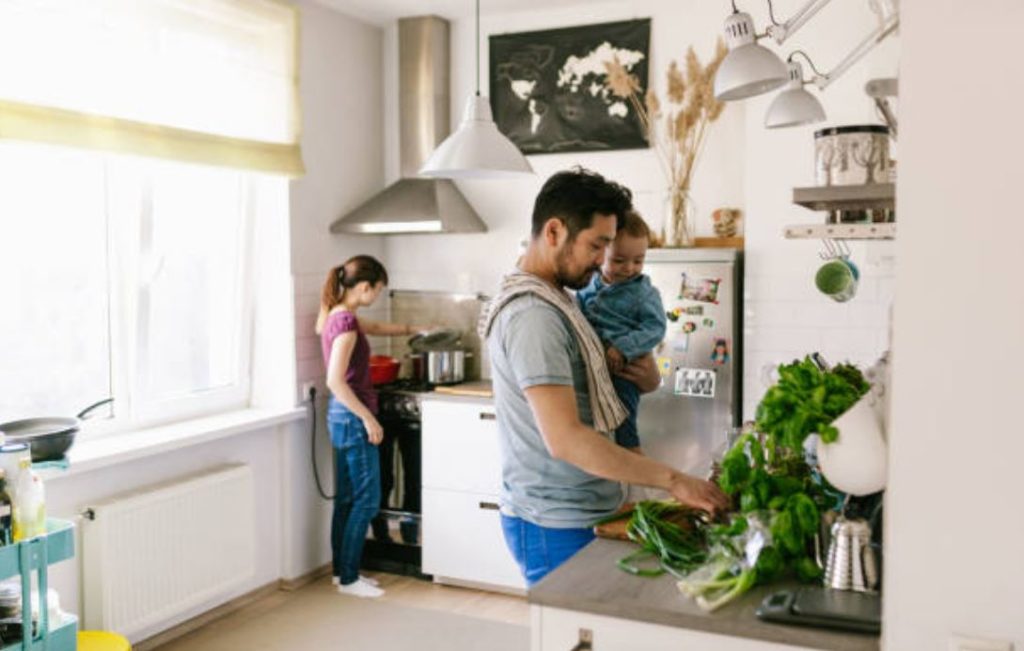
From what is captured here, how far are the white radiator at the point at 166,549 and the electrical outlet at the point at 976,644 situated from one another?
10.2ft

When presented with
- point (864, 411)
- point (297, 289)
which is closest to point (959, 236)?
point (864, 411)

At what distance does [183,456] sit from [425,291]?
1.78 m

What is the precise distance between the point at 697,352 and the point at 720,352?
0.34 ft

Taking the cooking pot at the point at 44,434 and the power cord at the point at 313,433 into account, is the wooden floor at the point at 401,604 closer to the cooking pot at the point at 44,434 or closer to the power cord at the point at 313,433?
the power cord at the point at 313,433

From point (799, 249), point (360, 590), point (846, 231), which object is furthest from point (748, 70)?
point (360, 590)

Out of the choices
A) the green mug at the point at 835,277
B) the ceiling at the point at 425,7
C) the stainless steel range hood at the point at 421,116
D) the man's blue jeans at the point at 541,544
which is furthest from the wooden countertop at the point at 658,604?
the ceiling at the point at 425,7

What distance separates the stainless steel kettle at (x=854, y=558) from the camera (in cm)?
171

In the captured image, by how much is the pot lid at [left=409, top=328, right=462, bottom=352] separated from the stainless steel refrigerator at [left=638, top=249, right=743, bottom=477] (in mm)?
1170

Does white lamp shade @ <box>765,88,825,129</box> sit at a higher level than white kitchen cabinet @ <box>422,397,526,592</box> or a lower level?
higher

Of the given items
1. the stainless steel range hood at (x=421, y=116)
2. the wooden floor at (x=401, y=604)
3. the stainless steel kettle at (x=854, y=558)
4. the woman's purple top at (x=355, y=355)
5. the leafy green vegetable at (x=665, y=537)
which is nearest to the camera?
the stainless steel kettle at (x=854, y=558)

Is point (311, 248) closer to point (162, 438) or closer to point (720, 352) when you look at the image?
point (162, 438)

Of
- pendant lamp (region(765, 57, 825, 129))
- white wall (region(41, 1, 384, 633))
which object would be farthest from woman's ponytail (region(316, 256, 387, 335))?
pendant lamp (region(765, 57, 825, 129))

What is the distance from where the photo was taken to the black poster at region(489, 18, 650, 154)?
486 centimetres

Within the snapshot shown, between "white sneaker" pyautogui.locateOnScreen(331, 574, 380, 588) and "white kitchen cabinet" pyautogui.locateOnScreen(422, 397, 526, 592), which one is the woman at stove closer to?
"white sneaker" pyautogui.locateOnScreen(331, 574, 380, 588)
